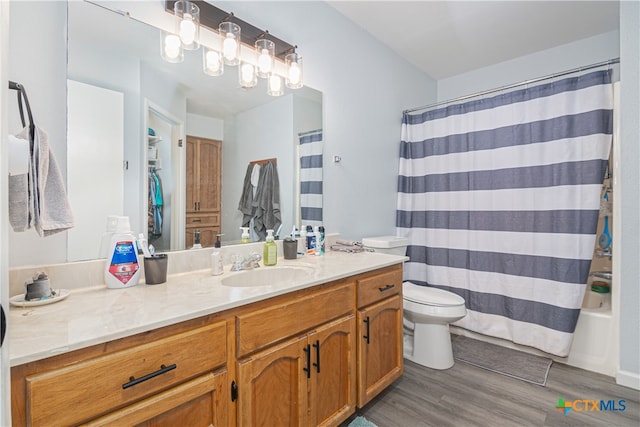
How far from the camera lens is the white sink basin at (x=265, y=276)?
141cm

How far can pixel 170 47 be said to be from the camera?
1.42 m

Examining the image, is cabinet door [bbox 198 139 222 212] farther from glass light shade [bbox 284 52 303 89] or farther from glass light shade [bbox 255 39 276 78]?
glass light shade [bbox 284 52 303 89]

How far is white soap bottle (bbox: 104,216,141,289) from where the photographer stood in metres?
1.13

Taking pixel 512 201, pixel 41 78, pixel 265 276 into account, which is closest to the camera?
pixel 41 78

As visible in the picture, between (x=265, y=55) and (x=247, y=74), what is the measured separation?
0.52ft

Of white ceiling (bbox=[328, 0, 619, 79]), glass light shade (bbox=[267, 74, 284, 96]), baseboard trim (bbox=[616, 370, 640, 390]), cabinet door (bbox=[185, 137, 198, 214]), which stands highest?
white ceiling (bbox=[328, 0, 619, 79])

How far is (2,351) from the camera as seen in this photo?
0.45m

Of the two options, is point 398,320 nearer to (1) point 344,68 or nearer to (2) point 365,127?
(2) point 365,127

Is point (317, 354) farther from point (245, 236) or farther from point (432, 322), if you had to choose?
point (432, 322)

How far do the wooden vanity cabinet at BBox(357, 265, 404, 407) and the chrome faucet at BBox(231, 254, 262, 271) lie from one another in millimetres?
A: 527

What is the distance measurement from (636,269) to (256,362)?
227 centimetres

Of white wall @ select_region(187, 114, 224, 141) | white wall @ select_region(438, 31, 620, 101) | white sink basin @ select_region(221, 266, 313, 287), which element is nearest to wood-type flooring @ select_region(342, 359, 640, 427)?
white sink basin @ select_region(221, 266, 313, 287)

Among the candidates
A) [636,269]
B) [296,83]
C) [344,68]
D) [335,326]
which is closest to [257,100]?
[296,83]

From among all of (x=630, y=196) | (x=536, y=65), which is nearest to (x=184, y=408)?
(x=630, y=196)
